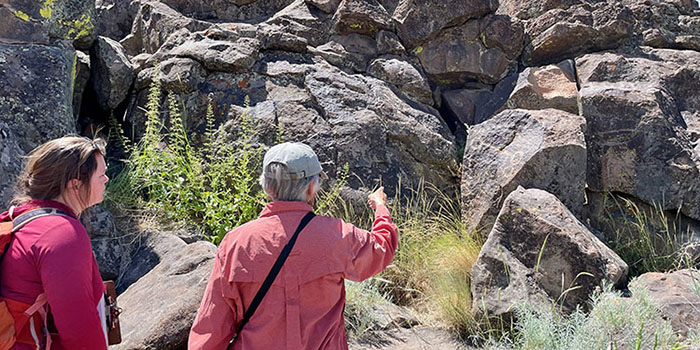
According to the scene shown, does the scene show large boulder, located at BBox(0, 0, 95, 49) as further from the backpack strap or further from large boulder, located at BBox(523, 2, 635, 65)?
large boulder, located at BBox(523, 2, 635, 65)

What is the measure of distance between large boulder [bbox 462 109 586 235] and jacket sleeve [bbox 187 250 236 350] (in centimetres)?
375

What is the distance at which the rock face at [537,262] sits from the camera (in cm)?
444

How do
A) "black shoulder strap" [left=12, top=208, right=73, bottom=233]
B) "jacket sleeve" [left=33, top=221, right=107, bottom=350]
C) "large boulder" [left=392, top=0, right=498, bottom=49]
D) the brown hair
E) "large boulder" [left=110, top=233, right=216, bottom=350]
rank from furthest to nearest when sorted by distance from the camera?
"large boulder" [left=392, top=0, right=498, bottom=49], "large boulder" [left=110, top=233, right=216, bottom=350], the brown hair, "black shoulder strap" [left=12, top=208, right=73, bottom=233], "jacket sleeve" [left=33, top=221, right=107, bottom=350]

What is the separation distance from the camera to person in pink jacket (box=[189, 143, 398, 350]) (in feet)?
7.47

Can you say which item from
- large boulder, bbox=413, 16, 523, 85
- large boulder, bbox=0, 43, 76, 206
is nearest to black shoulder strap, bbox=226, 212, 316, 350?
large boulder, bbox=0, 43, 76, 206

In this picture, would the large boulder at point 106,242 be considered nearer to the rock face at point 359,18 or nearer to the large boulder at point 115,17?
the rock face at point 359,18

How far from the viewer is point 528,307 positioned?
169 inches

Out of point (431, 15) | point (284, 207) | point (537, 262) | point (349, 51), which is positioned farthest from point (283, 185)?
point (431, 15)

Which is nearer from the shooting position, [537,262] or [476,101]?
[537,262]

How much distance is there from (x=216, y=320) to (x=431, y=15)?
618cm

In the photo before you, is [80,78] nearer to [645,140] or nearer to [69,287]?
[69,287]

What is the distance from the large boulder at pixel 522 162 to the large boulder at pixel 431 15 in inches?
82.7

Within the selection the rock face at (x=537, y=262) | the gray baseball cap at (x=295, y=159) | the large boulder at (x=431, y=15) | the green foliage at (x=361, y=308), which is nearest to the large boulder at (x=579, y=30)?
the large boulder at (x=431, y=15)

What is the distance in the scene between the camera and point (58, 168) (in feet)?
7.41
